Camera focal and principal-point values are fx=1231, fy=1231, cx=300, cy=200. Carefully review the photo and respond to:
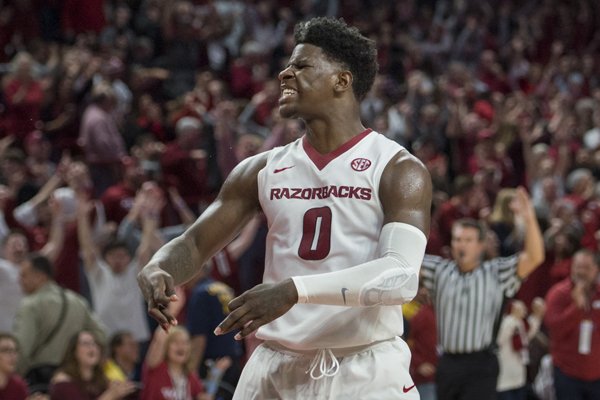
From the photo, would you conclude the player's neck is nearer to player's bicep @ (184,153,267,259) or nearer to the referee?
player's bicep @ (184,153,267,259)

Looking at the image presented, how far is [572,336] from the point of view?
9.10 meters

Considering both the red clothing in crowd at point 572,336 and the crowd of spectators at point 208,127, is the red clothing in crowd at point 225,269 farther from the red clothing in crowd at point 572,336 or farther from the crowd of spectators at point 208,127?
the red clothing in crowd at point 572,336

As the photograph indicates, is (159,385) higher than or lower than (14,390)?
lower

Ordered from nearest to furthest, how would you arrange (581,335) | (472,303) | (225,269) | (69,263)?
(472,303) → (581,335) → (69,263) → (225,269)

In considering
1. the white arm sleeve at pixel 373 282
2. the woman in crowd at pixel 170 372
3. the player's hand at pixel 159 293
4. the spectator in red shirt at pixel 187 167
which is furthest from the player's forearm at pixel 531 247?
the player's hand at pixel 159 293

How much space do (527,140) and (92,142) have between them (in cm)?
521

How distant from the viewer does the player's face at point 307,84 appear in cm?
398

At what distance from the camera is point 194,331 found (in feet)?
27.0

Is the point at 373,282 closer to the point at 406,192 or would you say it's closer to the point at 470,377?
the point at 406,192

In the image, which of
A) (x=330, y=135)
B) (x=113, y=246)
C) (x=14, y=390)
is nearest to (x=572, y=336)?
(x=113, y=246)

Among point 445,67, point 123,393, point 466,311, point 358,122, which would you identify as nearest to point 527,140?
point 445,67

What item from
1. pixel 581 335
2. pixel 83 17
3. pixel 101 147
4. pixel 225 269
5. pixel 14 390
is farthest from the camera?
pixel 83 17

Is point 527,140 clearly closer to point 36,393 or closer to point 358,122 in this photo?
point 36,393

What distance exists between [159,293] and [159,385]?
4135 mm
